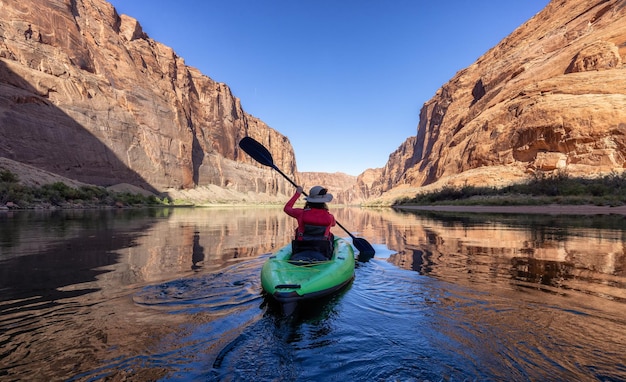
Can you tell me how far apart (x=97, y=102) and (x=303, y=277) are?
62415mm

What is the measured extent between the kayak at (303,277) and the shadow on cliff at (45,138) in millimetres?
50678

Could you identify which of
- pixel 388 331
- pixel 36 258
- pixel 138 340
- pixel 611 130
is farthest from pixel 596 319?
pixel 611 130

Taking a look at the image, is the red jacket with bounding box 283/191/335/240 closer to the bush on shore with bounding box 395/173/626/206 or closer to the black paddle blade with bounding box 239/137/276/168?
the black paddle blade with bounding box 239/137/276/168

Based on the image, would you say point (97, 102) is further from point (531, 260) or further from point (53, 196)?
point (531, 260)

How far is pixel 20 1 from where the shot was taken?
47750 millimetres

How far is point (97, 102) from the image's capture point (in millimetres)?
52906

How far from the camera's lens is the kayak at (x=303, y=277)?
389cm

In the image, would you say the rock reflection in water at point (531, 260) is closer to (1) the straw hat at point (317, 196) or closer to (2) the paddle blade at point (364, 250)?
(2) the paddle blade at point (364, 250)

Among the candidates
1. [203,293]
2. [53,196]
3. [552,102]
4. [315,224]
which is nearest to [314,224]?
[315,224]

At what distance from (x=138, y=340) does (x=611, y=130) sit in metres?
48.5

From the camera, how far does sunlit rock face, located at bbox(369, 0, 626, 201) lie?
36.6 m

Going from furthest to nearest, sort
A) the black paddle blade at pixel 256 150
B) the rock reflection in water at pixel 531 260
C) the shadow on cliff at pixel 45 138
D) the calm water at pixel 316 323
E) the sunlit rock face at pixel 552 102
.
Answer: the shadow on cliff at pixel 45 138, the sunlit rock face at pixel 552 102, the black paddle blade at pixel 256 150, the rock reflection in water at pixel 531 260, the calm water at pixel 316 323

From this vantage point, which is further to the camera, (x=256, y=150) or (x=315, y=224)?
Result: (x=256, y=150)

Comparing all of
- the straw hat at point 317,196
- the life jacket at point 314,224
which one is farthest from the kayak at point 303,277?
the straw hat at point 317,196
